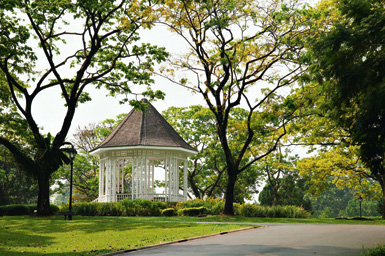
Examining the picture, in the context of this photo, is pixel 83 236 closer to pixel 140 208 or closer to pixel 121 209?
pixel 121 209

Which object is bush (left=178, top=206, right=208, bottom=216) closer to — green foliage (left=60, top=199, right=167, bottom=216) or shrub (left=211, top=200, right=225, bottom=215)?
shrub (left=211, top=200, right=225, bottom=215)

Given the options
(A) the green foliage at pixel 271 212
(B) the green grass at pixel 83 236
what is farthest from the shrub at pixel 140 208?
(B) the green grass at pixel 83 236

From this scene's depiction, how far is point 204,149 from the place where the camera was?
4422 centimetres

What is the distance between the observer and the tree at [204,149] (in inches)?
1713

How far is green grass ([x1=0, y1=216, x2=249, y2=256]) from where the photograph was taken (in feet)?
41.1

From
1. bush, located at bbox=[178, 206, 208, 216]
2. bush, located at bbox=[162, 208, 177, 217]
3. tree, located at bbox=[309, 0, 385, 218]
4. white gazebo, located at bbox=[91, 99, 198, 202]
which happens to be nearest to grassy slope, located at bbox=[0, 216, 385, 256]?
tree, located at bbox=[309, 0, 385, 218]

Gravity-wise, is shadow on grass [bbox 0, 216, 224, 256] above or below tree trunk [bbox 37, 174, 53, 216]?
below

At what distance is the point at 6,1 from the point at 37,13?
117 inches

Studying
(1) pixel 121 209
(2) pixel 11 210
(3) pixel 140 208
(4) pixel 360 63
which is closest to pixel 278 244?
(4) pixel 360 63

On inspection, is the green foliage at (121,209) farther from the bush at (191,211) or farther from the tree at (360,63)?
the tree at (360,63)

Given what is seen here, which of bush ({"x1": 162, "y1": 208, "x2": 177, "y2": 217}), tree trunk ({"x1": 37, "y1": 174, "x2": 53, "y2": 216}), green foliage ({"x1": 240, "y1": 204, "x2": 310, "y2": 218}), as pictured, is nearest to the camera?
tree trunk ({"x1": 37, "y1": 174, "x2": 53, "y2": 216})

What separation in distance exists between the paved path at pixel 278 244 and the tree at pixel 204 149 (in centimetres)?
2718

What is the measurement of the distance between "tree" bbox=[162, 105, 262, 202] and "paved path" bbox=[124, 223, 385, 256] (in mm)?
27180

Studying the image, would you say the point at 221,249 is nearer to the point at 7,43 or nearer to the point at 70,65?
the point at 7,43
